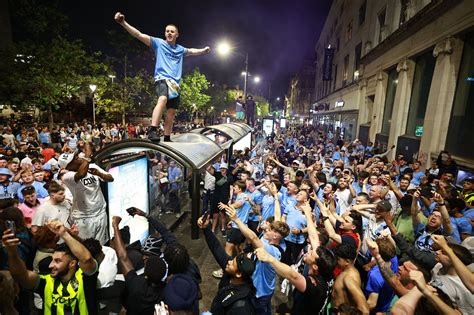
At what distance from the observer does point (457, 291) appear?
2.89 m

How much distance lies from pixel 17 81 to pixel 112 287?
20.4 meters

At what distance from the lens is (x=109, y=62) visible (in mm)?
29906

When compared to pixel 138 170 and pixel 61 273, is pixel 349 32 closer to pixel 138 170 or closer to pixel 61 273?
pixel 138 170

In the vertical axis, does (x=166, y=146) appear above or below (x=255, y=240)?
above

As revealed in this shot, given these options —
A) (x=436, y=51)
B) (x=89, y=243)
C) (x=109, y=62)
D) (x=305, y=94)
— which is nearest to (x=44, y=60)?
(x=109, y=62)

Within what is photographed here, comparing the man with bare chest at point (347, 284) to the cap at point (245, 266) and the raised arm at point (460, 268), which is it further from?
the cap at point (245, 266)

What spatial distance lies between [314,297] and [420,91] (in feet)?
47.1

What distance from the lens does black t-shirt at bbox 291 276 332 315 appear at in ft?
9.84

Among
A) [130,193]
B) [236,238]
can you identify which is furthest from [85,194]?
[236,238]

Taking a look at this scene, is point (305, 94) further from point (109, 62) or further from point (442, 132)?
point (442, 132)

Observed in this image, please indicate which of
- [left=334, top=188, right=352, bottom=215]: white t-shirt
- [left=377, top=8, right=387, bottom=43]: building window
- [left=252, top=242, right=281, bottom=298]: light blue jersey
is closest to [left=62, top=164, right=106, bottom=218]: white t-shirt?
[left=252, top=242, right=281, bottom=298]: light blue jersey

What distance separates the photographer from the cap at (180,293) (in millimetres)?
2447

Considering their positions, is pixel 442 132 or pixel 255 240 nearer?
pixel 255 240

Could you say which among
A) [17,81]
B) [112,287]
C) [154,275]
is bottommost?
[112,287]
